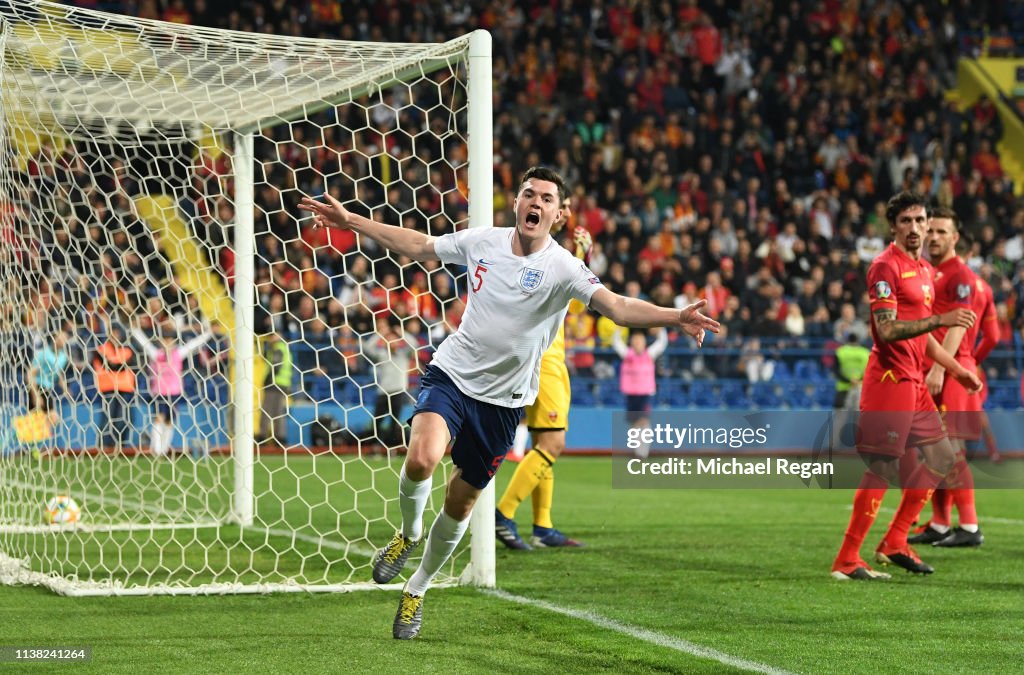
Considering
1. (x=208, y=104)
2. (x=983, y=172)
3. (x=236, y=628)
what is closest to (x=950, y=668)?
(x=236, y=628)

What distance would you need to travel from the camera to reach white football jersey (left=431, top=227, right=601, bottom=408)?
5.54m

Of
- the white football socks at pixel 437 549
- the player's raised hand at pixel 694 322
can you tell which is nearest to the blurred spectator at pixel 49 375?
the white football socks at pixel 437 549

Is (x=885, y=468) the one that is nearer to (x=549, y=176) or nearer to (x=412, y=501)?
(x=549, y=176)

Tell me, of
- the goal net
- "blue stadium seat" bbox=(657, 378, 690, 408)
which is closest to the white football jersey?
the goal net

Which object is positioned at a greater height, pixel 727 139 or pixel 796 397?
pixel 727 139

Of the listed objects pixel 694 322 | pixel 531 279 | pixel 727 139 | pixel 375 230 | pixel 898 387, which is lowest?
pixel 898 387

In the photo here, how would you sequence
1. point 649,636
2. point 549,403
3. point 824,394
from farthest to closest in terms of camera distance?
1. point 824,394
2. point 549,403
3. point 649,636

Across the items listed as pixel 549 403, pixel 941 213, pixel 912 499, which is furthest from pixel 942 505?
pixel 549 403

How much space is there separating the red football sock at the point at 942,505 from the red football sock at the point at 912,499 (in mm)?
1645

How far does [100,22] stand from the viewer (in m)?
7.02

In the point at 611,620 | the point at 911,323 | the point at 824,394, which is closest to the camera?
the point at 611,620

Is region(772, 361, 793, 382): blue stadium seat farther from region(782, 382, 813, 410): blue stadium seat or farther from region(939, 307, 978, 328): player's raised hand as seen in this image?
region(939, 307, 978, 328): player's raised hand

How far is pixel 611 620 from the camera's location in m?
5.95

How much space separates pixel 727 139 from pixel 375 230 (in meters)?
17.9
